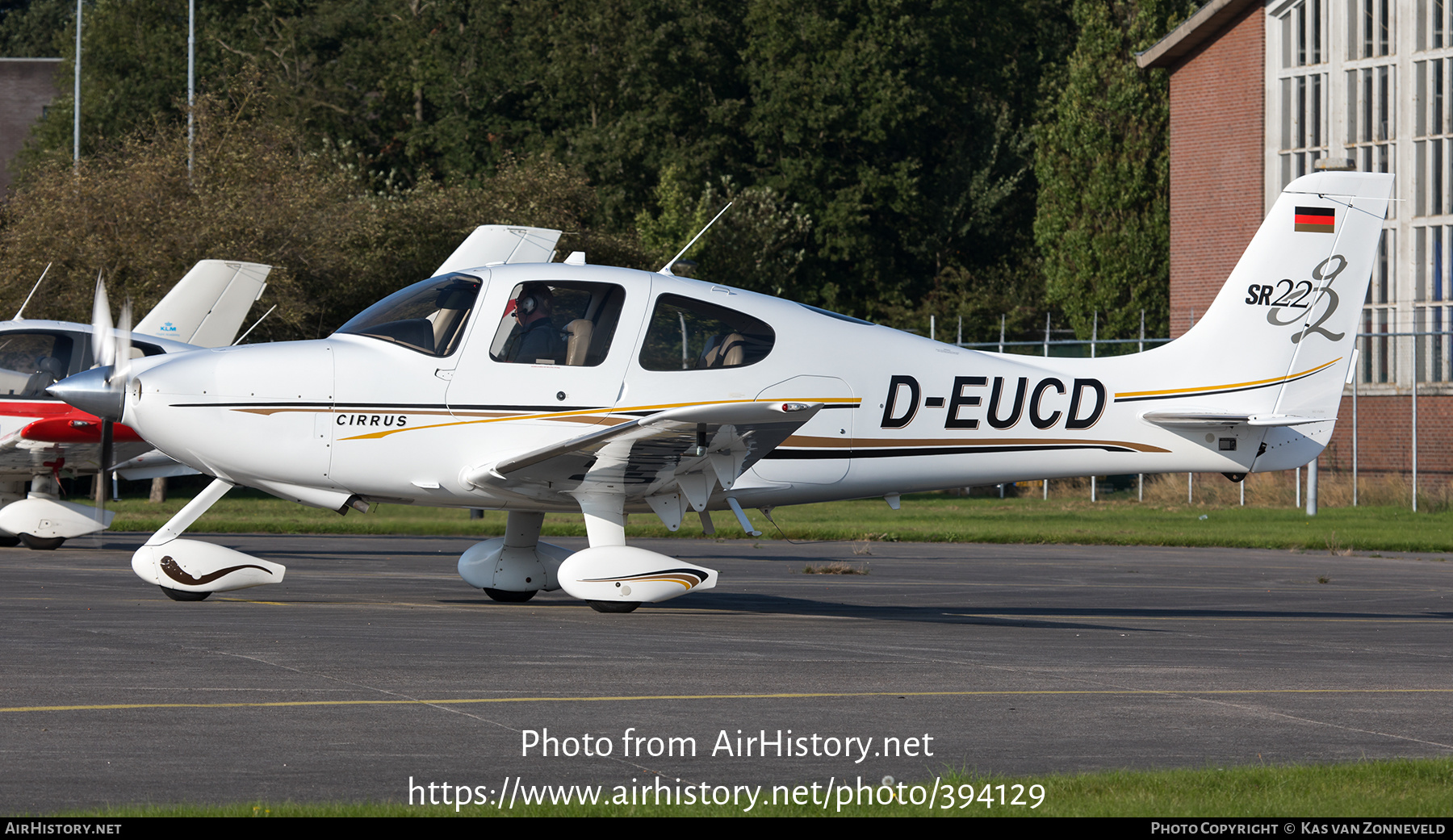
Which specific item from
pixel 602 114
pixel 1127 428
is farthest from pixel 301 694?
pixel 602 114

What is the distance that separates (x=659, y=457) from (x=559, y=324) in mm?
1339

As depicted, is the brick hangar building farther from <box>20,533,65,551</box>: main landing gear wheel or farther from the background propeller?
the background propeller

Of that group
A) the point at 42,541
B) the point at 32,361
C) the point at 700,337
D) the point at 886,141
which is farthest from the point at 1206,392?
the point at 886,141

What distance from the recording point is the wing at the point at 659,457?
10641 millimetres

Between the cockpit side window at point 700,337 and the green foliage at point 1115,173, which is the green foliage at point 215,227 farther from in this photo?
the green foliage at point 1115,173

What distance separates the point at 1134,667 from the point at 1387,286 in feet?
97.2

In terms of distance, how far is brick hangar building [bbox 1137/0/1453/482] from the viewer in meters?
34.5

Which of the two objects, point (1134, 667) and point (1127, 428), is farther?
point (1127, 428)

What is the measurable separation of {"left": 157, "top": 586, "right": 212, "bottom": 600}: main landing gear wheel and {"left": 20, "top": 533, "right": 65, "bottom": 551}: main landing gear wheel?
6379mm

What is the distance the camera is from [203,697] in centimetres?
800

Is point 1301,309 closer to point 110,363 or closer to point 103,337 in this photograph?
point 110,363

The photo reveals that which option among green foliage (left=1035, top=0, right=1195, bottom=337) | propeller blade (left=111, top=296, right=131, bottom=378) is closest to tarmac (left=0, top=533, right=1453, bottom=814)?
propeller blade (left=111, top=296, right=131, bottom=378)

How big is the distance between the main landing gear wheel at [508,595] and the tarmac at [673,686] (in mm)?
185

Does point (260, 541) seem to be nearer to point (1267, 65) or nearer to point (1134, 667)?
point (1134, 667)
